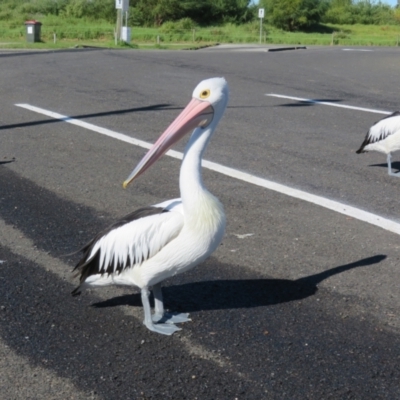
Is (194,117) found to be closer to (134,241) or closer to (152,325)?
(134,241)

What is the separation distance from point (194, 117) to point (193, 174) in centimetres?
33

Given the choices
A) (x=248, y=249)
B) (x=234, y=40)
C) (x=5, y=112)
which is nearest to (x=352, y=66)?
(x=5, y=112)

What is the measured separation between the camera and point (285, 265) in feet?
16.5

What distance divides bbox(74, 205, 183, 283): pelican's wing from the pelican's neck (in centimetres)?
12

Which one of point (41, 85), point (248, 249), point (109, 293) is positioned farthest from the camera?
point (41, 85)

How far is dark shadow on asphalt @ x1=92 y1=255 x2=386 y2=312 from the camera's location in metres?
4.39

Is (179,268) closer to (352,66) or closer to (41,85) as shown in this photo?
(41,85)

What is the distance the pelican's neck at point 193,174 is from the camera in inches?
152

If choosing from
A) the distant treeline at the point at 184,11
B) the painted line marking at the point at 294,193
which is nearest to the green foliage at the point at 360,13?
the distant treeline at the point at 184,11

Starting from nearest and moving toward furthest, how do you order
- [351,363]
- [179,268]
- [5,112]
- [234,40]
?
1. [351,363]
2. [179,268]
3. [5,112]
4. [234,40]

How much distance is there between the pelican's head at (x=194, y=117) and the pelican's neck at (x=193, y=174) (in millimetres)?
69

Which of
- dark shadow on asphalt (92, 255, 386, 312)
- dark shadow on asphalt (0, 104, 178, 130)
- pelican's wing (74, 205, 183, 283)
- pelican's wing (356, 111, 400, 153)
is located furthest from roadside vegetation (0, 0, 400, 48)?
pelican's wing (74, 205, 183, 283)

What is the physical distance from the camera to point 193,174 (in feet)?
12.9

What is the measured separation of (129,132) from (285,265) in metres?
5.24
